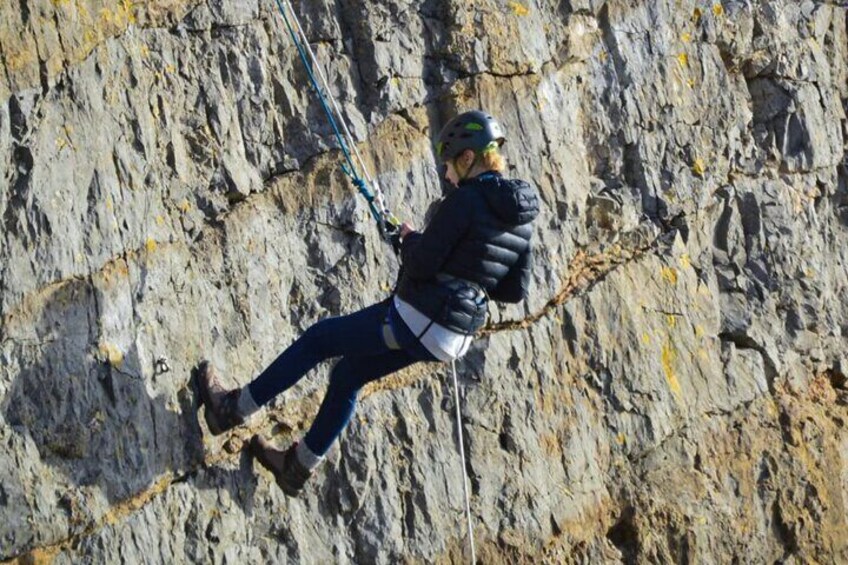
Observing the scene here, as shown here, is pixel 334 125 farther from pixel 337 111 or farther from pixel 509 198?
pixel 509 198

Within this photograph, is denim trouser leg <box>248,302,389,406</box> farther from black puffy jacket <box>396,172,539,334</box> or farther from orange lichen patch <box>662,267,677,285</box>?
orange lichen patch <box>662,267,677,285</box>

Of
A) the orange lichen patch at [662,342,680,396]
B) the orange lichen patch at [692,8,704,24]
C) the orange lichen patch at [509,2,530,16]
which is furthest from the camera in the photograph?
the orange lichen patch at [692,8,704,24]

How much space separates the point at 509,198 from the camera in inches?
360

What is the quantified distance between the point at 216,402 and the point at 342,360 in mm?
884

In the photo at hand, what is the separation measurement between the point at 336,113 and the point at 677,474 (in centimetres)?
414

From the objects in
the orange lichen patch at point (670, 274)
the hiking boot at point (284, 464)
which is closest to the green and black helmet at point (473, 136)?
the hiking boot at point (284, 464)

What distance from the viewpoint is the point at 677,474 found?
12.1m

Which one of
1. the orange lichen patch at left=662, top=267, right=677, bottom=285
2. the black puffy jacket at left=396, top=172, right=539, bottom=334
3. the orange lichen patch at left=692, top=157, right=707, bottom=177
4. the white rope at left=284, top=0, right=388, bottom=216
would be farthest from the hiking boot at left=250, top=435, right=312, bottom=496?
the orange lichen patch at left=692, top=157, right=707, bottom=177

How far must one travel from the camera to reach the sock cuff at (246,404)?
9633mm

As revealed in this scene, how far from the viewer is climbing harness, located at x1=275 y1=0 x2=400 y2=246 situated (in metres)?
10.4

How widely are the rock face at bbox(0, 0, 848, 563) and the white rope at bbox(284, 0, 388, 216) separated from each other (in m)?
0.13

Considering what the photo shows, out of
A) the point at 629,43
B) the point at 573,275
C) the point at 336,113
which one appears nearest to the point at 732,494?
the point at 573,275

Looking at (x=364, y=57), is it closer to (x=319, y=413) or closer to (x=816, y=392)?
(x=319, y=413)

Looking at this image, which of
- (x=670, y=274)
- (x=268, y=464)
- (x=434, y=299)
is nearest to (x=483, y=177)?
(x=434, y=299)
